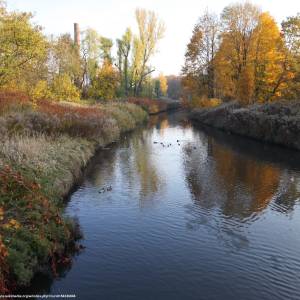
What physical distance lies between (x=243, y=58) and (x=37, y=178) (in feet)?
112

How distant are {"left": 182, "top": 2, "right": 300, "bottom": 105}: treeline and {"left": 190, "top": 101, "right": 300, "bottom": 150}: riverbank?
328 cm

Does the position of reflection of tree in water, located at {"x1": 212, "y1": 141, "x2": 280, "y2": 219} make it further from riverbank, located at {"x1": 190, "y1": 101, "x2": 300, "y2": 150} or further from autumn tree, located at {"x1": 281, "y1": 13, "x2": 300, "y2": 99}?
autumn tree, located at {"x1": 281, "y1": 13, "x2": 300, "y2": 99}

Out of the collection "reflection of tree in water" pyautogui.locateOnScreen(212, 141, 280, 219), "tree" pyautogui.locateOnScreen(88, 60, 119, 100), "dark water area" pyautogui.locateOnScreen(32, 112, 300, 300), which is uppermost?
"tree" pyautogui.locateOnScreen(88, 60, 119, 100)

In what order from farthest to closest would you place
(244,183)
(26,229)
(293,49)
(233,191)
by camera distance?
1. (293,49)
2. (244,183)
3. (233,191)
4. (26,229)

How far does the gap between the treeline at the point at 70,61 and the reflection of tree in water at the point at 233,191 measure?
32.4ft

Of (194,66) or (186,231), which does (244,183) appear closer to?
(186,231)

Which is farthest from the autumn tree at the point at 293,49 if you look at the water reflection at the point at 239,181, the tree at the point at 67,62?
the tree at the point at 67,62

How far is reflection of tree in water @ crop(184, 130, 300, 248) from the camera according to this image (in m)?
12.6

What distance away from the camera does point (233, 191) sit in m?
16.4

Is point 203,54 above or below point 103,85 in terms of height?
above

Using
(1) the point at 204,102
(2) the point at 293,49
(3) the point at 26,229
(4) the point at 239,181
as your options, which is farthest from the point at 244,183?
(1) the point at 204,102

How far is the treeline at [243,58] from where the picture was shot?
1362 inches

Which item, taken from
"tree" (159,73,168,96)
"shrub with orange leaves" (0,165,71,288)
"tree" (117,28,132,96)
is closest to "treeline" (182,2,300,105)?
"tree" (117,28,132,96)

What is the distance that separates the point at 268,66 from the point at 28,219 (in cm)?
3083
